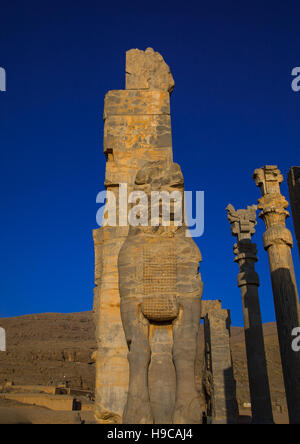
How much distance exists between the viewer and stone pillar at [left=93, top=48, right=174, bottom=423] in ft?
15.6

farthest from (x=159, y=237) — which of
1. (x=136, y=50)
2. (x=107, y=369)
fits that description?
(x=136, y=50)

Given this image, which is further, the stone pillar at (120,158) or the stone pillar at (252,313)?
the stone pillar at (252,313)

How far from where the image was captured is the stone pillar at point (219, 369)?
38.4 ft

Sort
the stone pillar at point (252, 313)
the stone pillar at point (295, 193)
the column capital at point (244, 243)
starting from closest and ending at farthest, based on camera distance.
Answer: the stone pillar at point (295, 193) → the stone pillar at point (252, 313) → the column capital at point (244, 243)

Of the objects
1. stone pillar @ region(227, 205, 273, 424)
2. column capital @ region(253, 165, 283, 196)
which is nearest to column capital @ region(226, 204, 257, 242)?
stone pillar @ region(227, 205, 273, 424)

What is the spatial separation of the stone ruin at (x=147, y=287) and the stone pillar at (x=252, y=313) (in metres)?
3.04

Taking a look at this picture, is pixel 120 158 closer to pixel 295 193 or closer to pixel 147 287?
pixel 147 287

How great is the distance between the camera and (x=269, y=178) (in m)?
8.89

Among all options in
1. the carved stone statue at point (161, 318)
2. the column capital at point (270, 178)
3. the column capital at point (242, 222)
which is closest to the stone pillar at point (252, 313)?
the column capital at point (242, 222)

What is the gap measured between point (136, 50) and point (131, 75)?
1.78 feet

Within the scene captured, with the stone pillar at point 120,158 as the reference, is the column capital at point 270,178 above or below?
above

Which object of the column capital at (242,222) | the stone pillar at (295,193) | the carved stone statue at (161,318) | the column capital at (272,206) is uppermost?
the column capital at (242,222)

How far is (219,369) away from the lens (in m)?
12.2

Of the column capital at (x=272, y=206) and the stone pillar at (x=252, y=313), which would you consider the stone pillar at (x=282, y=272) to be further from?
the stone pillar at (x=252, y=313)
